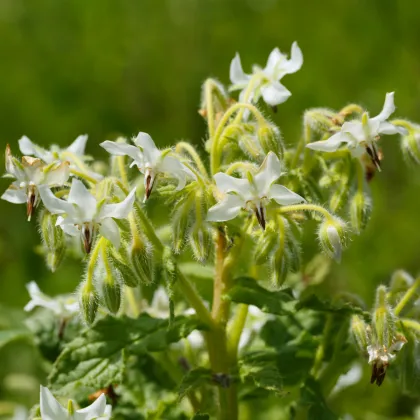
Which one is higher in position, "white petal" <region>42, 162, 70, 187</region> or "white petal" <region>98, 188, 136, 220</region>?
"white petal" <region>42, 162, 70, 187</region>

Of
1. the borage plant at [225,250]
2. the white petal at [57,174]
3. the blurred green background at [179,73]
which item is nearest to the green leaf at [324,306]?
the borage plant at [225,250]

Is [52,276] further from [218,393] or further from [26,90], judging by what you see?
[218,393]

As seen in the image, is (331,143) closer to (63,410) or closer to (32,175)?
(32,175)

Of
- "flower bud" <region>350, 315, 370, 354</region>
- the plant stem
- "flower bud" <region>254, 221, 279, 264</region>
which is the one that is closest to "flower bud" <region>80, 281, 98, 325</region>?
"flower bud" <region>254, 221, 279, 264</region>

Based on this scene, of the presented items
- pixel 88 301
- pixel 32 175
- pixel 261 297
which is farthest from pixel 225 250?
pixel 32 175

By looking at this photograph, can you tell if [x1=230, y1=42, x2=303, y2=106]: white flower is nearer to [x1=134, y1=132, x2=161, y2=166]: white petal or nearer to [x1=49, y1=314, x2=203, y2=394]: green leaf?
[x1=134, y1=132, x2=161, y2=166]: white petal

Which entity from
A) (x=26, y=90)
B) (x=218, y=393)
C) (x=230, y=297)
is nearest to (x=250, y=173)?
(x=230, y=297)
